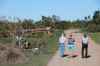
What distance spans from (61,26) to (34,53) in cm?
7245

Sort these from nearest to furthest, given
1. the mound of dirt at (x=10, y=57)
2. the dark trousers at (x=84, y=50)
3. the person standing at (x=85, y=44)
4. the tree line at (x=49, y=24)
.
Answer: the mound of dirt at (x=10, y=57)
the person standing at (x=85, y=44)
the dark trousers at (x=84, y=50)
the tree line at (x=49, y=24)

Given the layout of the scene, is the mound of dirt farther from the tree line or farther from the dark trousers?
the tree line

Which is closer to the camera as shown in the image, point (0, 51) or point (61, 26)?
point (0, 51)

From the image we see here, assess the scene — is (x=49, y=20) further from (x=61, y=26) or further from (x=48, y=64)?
(x=48, y=64)

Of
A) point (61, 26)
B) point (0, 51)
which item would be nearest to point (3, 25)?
point (0, 51)

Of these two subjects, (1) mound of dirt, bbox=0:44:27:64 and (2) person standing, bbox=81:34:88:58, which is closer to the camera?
(1) mound of dirt, bbox=0:44:27:64

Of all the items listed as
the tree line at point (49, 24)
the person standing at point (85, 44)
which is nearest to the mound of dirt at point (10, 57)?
the person standing at point (85, 44)

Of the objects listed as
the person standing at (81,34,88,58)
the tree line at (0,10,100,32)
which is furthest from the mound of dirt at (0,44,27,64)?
the tree line at (0,10,100,32)

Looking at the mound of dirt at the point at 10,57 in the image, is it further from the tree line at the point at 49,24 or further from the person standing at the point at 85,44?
the tree line at the point at 49,24

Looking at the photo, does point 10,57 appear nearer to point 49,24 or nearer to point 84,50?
point 84,50

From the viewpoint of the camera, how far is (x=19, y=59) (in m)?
19.9

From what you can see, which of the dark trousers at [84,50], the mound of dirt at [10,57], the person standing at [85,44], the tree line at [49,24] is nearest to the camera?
the mound of dirt at [10,57]

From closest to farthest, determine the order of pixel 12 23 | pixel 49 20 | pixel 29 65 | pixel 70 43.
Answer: pixel 29 65
pixel 70 43
pixel 12 23
pixel 49 20

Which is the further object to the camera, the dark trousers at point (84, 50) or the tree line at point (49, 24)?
the tree line at point (49, 24)
